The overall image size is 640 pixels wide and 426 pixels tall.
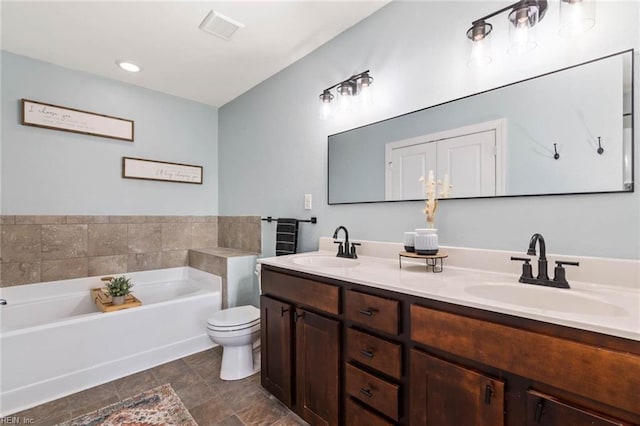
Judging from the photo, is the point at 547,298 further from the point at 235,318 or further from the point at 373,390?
the point at 235,318

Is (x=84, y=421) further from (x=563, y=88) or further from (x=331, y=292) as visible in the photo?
(x=563, y=88)

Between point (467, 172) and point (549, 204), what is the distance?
0.37 metres

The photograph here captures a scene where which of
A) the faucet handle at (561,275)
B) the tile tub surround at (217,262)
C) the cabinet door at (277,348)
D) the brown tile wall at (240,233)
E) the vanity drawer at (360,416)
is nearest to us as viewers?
the faucet handle at (561,275)

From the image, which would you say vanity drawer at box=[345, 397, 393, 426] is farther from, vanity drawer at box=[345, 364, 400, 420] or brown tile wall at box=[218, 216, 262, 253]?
brown tile wall at box=[218, 216, 262, 253]

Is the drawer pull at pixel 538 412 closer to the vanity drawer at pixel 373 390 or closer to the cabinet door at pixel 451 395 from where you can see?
the cabinet door at pixel 451 395

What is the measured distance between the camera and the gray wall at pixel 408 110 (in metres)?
1.12

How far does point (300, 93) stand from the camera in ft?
7.95

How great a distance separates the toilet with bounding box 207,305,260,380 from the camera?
2.01m

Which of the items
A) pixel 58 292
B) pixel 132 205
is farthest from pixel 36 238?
pixel 132 205

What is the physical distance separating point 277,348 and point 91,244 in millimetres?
2164

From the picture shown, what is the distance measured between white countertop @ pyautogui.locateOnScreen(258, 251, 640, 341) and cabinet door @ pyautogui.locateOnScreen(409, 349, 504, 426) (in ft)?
0.73

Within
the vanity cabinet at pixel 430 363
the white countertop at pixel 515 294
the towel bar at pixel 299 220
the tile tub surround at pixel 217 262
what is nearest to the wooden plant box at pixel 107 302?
the tile tub surround at pixel 217 262

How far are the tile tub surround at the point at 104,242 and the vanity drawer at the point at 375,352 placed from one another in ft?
5.81

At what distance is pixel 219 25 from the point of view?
198 centimetres
